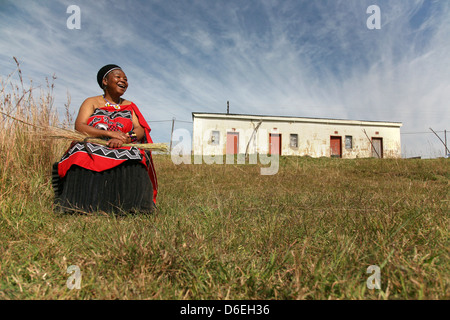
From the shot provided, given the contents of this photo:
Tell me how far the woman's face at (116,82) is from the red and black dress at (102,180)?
20.1 inches

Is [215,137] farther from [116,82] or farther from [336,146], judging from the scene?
[116,82]

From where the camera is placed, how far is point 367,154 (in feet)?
80.5

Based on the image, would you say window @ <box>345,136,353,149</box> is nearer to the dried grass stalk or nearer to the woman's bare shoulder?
the woman's bare shoulder

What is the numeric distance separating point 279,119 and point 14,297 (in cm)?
2343

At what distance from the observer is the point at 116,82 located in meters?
3.19

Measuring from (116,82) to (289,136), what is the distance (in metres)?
21.7

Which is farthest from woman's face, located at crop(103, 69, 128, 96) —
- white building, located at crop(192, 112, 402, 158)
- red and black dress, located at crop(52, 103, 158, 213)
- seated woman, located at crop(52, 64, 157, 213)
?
white building, located at crop(192, 112, 402, 158)

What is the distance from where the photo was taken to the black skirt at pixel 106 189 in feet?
9.20

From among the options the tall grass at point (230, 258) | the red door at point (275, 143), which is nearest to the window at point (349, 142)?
the red door at point (275, 143)

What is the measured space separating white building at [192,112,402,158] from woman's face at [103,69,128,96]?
18303 mm

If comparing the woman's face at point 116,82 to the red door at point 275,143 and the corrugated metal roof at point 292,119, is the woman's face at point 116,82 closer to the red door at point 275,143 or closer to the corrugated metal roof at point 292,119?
the corrugated metal roof at point 292,119

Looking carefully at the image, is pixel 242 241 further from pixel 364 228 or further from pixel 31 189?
pixel 31 189

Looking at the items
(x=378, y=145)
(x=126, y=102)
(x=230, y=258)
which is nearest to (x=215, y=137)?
(x=378, y=145)
